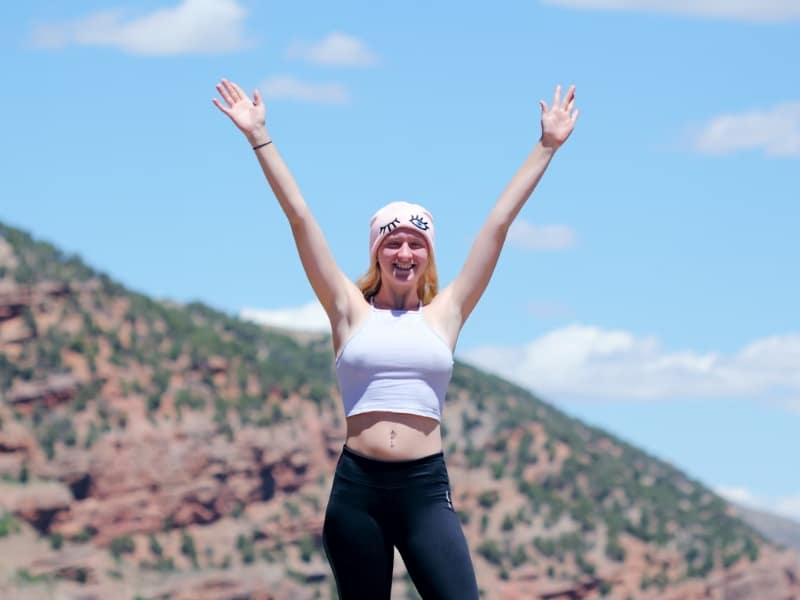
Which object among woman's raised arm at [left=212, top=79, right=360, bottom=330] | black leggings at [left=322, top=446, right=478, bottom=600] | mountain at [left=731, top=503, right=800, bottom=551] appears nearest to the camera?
black leggings at [left=322, top=446, right=478, bottom=600]

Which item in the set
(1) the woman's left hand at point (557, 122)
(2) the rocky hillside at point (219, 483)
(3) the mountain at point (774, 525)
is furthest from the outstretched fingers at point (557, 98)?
(3) the mountain at point (774, 525)

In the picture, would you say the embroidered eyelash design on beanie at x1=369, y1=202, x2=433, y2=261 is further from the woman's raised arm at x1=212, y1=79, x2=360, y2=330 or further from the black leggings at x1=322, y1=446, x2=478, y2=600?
the black leggings at x1=322, y1=446, x2=478, y2=600

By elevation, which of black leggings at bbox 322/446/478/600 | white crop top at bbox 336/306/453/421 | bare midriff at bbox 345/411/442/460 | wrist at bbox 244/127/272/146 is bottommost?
black leggings at bbox 322/446/478/600

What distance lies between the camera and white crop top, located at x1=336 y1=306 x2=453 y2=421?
6703 millimetres

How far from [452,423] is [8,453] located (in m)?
21.8

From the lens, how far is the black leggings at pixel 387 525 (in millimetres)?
6664

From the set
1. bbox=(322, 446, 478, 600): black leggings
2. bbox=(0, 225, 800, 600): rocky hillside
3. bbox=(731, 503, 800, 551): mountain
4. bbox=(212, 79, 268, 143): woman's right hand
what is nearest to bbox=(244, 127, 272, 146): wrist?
bbox=(212, 79, 268, 143): woman's right hand

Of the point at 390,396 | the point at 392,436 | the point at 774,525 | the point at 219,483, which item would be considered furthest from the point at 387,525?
the point at 774,525

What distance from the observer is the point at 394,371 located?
6.71 metres

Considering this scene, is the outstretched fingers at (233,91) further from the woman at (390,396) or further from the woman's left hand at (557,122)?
the woman's left hand at (557,122)

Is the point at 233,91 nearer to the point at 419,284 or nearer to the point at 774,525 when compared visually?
the point at 419,284

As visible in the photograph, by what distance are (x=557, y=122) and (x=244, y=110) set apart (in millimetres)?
1257

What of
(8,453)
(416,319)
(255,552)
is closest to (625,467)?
(255,552)

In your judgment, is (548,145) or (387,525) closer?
(387,525)
